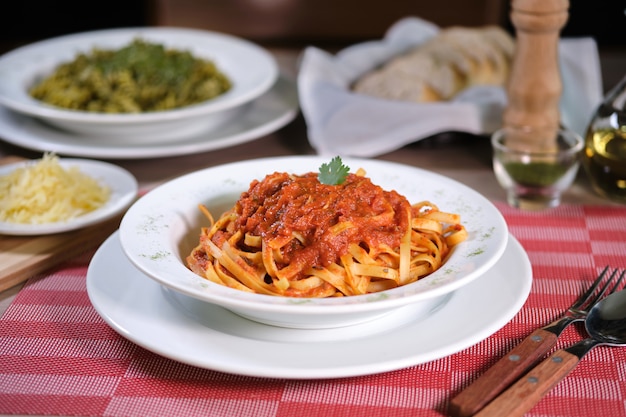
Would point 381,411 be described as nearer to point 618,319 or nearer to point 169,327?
point 169,327

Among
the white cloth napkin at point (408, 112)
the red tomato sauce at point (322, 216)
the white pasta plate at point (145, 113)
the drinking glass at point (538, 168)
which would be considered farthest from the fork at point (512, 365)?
the white pasta plate at point (145, 113)

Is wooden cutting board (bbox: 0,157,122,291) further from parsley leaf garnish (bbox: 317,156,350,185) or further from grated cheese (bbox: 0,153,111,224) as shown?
parsley leaf garnish (bbox: 317,156,350,185)

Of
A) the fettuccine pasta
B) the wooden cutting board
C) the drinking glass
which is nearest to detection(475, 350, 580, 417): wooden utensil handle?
the fettuccine pasta

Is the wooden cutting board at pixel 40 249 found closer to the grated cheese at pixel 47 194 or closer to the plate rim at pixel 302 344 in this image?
the grated cheese at pixel 47 194

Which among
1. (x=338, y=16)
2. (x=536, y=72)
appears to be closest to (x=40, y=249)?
(x=536, y=72)

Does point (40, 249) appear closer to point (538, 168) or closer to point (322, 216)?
point (322, 216)

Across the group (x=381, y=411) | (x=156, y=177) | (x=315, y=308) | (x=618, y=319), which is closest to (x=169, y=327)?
(x=315, y=308)

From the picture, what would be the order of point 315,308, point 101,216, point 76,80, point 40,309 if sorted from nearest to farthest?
point 315,308 → point 40,309 → point 101,216 → point 76,80
